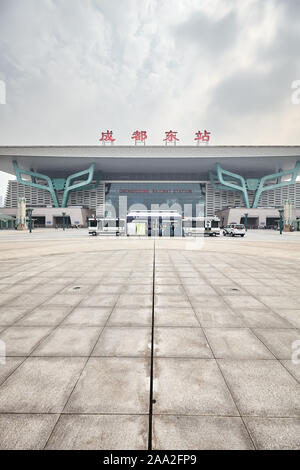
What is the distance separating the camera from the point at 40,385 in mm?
2857

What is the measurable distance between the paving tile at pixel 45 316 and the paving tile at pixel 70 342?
439mm

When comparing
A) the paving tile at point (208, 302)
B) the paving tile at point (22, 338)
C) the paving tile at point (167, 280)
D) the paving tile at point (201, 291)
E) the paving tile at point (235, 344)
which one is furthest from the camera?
the paving tile at point (167, 280)

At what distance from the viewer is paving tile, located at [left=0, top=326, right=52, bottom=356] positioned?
365cm

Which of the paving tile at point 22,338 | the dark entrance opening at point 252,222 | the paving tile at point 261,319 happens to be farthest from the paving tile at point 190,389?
the dark entrance opening at point 252,222

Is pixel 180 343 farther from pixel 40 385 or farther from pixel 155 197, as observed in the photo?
pixel 155 197

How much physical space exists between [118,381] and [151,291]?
3.74 metres

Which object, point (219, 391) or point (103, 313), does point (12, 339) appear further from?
point (219, 391)

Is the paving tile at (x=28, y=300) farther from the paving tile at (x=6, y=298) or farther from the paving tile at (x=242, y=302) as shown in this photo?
the paving tile at (x=242, y=302)

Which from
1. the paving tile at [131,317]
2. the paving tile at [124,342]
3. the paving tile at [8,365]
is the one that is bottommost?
the paving tile at [8,365]

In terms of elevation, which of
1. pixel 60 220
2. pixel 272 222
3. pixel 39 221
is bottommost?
pixel 272 222

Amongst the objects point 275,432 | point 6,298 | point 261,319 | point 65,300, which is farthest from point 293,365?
point 6,298

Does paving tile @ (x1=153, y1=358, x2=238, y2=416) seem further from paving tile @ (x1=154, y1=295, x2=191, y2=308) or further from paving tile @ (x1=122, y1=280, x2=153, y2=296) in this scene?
paving tile @ (x1=122, y1=280, x2=153, y2=296)

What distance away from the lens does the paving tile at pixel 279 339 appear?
363 centimetres

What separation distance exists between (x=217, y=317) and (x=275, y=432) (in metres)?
2.71
